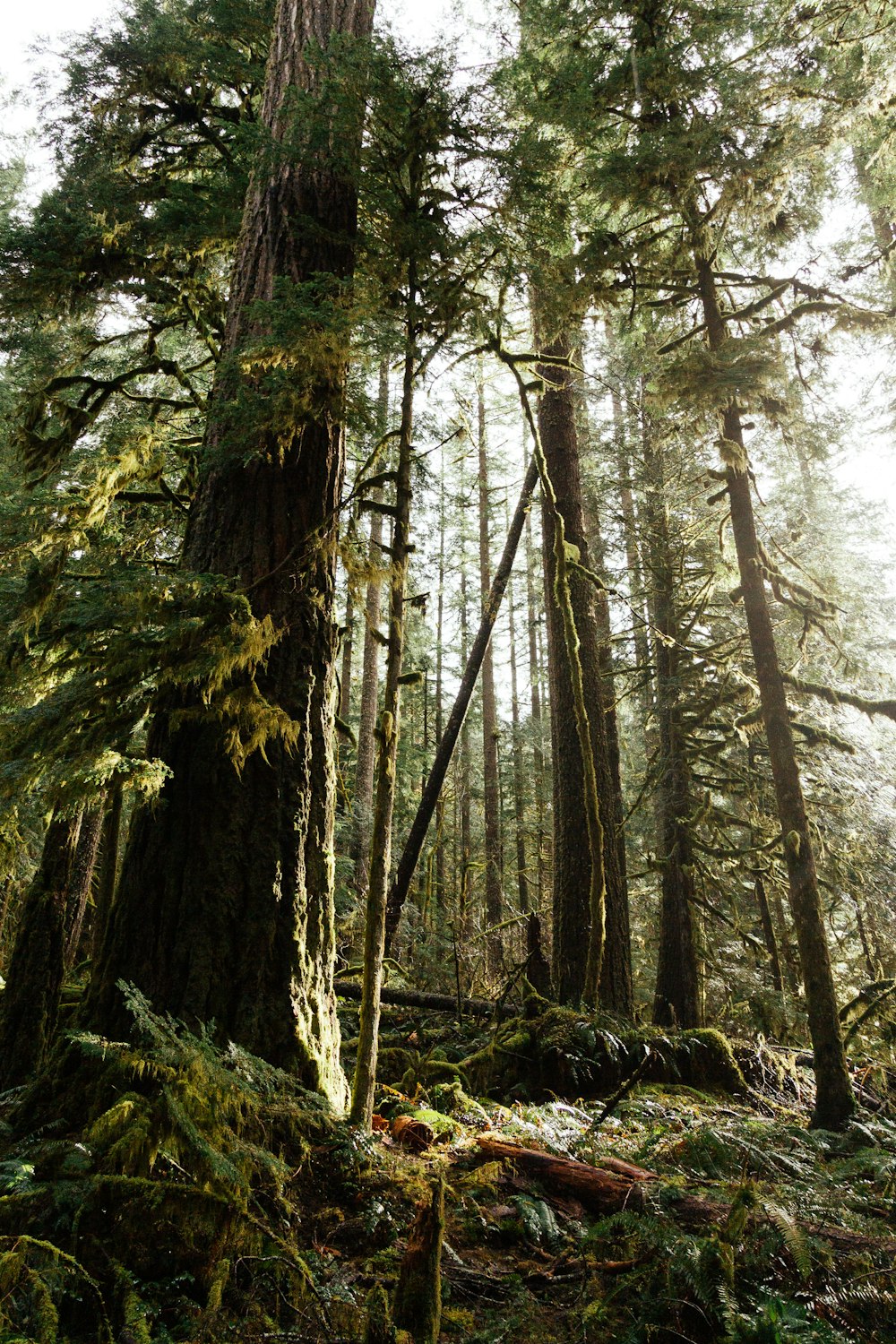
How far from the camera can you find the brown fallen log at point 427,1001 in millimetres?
6656

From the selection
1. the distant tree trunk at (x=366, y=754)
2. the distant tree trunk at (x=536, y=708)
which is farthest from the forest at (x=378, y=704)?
the distant tree trunk at (x=536, y=708)

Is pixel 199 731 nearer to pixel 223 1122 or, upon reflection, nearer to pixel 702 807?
pixel 223 1122

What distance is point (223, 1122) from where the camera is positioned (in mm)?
2357

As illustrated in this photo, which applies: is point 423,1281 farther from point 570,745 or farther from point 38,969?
point 570,745

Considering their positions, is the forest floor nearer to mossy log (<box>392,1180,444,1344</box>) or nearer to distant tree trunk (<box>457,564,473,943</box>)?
mossy log (<box>392,1180,444,1344</box>)

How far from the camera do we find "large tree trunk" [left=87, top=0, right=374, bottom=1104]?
321 cm

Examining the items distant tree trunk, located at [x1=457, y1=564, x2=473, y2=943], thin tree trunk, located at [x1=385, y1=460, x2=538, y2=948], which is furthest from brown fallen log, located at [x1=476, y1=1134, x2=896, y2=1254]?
distant tree trunk, located at [x1=457, y1=564, x2=473, y2=943]

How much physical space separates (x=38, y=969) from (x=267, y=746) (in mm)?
3192

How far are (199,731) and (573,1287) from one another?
2.74 metres

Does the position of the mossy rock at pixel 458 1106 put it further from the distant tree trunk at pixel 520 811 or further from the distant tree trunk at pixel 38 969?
the distant tree trunk at pixel 520 811

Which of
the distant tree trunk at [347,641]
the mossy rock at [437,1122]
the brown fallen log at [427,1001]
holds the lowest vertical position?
the mossy rock at [437,1122]

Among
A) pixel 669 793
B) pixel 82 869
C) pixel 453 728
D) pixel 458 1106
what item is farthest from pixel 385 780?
pixel 669 793

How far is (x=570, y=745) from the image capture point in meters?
7.73

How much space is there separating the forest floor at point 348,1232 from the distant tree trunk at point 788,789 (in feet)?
7.33
